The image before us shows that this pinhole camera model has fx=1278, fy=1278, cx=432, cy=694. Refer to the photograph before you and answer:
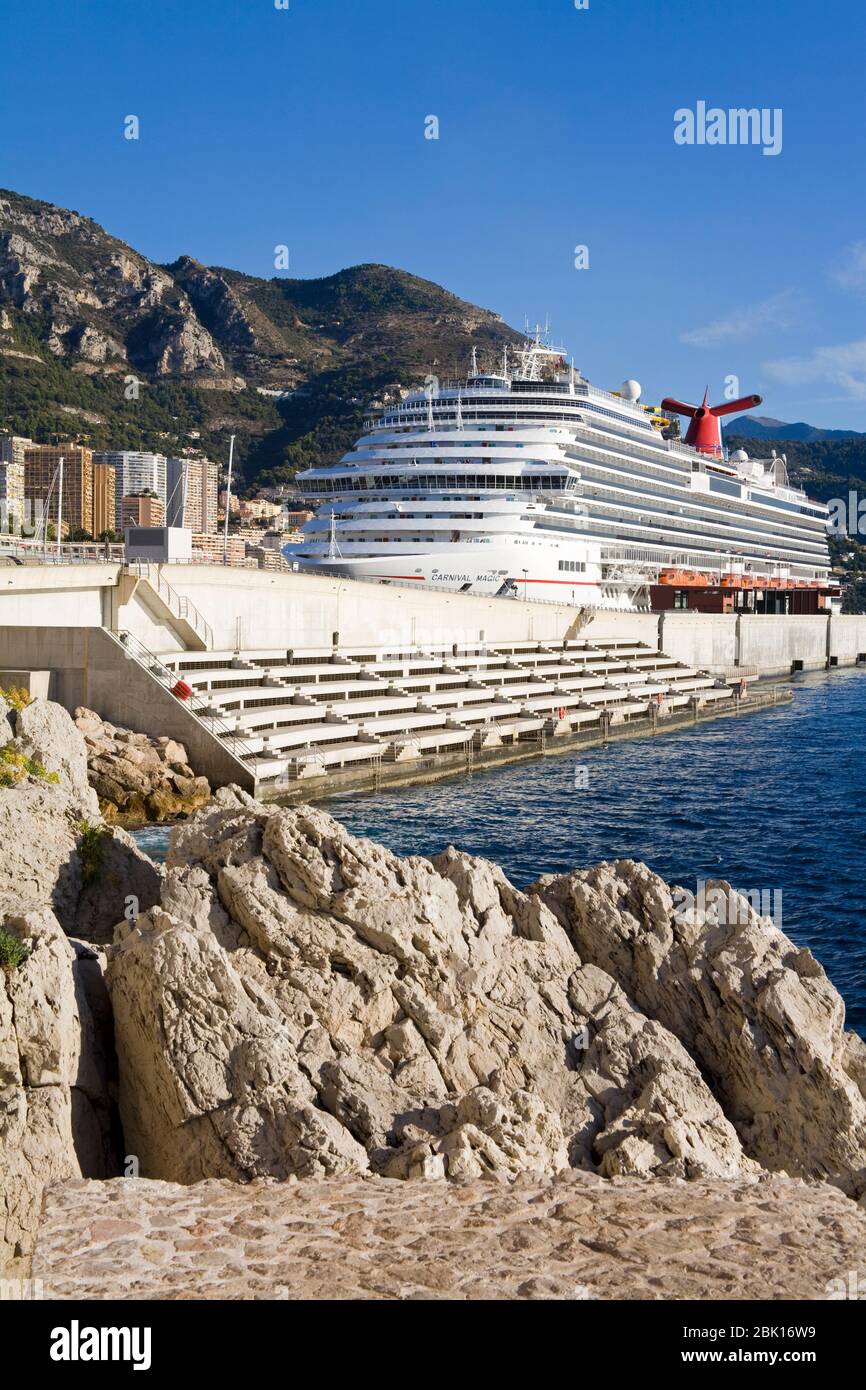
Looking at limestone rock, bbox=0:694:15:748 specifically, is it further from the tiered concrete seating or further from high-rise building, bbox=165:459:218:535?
high-rise building, bbox=165:459:218:535

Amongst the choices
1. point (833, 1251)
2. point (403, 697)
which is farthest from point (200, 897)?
point (403, 697)

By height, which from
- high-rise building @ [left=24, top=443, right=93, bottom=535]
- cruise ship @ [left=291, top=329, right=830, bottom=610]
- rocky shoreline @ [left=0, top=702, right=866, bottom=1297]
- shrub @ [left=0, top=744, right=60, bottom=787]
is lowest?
rocky shoreline @ [left=0, top=702, right=866, bottom=1297]

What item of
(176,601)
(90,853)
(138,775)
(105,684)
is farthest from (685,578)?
(90,853)

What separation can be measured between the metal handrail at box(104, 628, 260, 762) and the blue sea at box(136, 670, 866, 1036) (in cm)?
270

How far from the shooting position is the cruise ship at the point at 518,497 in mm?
67062

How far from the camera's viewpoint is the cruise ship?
67.1 meters

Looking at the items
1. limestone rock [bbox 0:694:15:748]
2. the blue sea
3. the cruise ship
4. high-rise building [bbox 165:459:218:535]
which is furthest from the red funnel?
limestone rock [bbox 0:694:15:748]

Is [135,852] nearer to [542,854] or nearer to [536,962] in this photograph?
[536,962]

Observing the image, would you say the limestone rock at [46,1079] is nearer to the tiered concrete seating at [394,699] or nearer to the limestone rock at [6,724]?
the limestone rock at [6,724]

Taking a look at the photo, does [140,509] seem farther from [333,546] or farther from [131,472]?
[131,472]

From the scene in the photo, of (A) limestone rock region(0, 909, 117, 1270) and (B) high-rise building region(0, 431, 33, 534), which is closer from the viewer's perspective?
(A) limestone rock region(0, 909, 117, 1270)

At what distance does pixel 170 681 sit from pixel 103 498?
84560 millimetres

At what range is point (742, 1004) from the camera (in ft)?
39.5

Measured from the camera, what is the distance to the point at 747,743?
48.7 metres
